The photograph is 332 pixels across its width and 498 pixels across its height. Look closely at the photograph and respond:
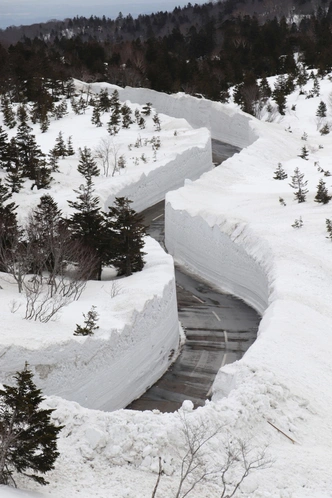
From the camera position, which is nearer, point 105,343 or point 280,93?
point 105,343

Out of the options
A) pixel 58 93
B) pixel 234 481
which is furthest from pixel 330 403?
pixel 58 93

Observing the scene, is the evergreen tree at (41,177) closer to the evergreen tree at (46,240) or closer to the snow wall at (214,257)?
the snow wall at (214,257)

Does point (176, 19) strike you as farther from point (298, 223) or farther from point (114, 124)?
point (298, 223)

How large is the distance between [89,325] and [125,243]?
7458 millimetres

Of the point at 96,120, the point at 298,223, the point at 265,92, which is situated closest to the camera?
the point at 298,223

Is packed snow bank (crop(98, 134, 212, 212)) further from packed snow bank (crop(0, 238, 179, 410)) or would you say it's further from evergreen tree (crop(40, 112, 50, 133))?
packed snow bank (crop(0, 238, 179, 410))

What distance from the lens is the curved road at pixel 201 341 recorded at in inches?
861

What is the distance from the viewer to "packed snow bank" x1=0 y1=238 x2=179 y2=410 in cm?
1786

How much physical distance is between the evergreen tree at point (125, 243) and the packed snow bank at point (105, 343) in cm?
86

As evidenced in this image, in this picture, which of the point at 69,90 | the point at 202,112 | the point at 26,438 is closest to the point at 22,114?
the point at 69,90

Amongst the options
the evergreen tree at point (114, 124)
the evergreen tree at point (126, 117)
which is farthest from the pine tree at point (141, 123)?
the evergreen tree at point (114, 124)

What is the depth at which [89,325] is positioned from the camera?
1911cm

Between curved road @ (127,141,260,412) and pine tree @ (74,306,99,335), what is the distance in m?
3.62

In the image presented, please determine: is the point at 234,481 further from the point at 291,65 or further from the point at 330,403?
the point at 291,65
